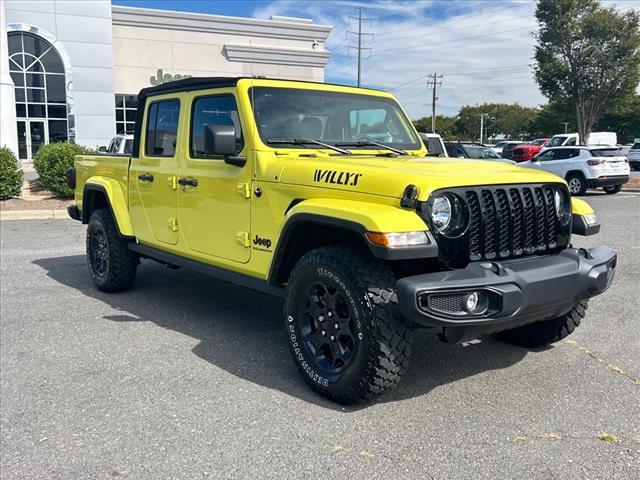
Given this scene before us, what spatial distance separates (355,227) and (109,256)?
353 cm

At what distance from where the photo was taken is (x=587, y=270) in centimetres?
353

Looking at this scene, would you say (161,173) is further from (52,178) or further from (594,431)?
(52,178)

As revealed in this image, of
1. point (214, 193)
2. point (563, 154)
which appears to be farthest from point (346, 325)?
point (563, 154)

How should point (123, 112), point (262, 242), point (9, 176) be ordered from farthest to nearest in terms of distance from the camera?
1. point (123, 112)
2. point (9, 176)
3. point (262, 242)

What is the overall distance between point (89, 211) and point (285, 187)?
11.5ft

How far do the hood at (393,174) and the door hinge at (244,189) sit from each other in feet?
0.89

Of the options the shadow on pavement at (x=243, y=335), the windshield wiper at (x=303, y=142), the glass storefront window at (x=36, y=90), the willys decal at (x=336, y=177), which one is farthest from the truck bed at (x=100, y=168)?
the glass storefront window at (x=36, y=90)

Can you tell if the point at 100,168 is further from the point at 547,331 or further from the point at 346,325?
the point at 547,331

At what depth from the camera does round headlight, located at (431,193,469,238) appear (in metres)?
3.31

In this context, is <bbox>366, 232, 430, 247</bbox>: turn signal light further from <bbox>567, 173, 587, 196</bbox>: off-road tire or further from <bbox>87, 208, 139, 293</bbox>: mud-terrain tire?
<bbox>567, 173, 587, 196</bbox>: off-road tire

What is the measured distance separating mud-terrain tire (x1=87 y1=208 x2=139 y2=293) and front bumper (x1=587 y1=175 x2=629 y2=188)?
15595 mm

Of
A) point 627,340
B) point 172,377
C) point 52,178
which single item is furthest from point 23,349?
point 52,178

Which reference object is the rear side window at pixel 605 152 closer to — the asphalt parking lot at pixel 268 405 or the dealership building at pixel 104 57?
the asphalt parking lot at pixel 268 405

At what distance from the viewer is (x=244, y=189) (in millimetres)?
4203
